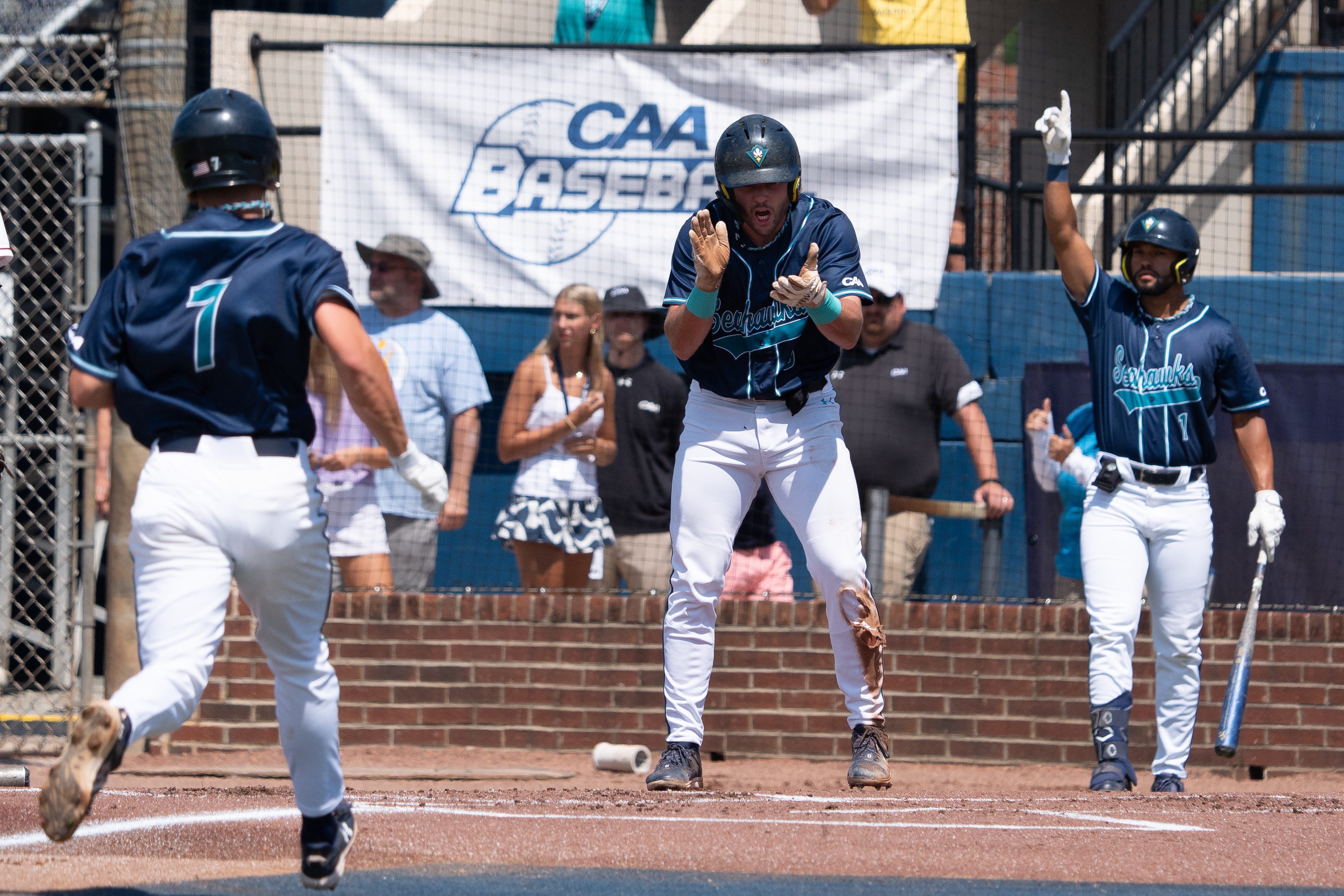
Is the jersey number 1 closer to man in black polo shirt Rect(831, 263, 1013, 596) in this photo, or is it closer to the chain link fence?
the chain link fence

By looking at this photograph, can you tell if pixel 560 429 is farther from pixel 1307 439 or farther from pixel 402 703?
pixel 1307 439

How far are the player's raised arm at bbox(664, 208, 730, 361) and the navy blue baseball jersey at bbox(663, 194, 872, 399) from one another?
9cm

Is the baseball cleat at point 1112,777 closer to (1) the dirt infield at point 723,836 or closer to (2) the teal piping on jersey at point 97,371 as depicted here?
(1) the dirt infield at point 723,836

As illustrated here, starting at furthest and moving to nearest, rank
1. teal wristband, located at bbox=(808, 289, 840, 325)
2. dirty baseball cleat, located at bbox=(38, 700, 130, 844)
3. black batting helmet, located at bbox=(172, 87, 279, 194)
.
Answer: teal wristband, located at bbox=(808, 289, 840, 325) < black batting helmet, located at bbox=(172, 87, 279, 194) < dirty baseball cleat, located at bbox=(38, 700, 130, 844)

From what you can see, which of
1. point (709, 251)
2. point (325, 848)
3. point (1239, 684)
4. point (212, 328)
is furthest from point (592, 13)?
point (325, 848)

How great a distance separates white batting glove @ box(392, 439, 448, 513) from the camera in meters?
3.94

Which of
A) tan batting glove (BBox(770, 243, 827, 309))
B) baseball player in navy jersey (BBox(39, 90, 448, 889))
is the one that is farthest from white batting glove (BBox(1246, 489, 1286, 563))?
baseball player in navy jersey (BBox(39, 90, 448, 889))

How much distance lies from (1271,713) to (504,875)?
457 centimetres

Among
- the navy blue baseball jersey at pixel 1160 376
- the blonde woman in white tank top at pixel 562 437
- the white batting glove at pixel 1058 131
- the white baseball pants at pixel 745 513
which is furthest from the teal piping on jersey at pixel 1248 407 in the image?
the blonde woman in white tank top at pixel 562 437

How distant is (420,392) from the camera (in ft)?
24.7

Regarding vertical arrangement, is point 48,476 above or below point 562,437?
below

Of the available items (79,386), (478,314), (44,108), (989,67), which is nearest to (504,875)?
(79,386)

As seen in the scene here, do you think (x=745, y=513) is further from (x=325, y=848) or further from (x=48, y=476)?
(x=48, y=476)

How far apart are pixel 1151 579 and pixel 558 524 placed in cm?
266
